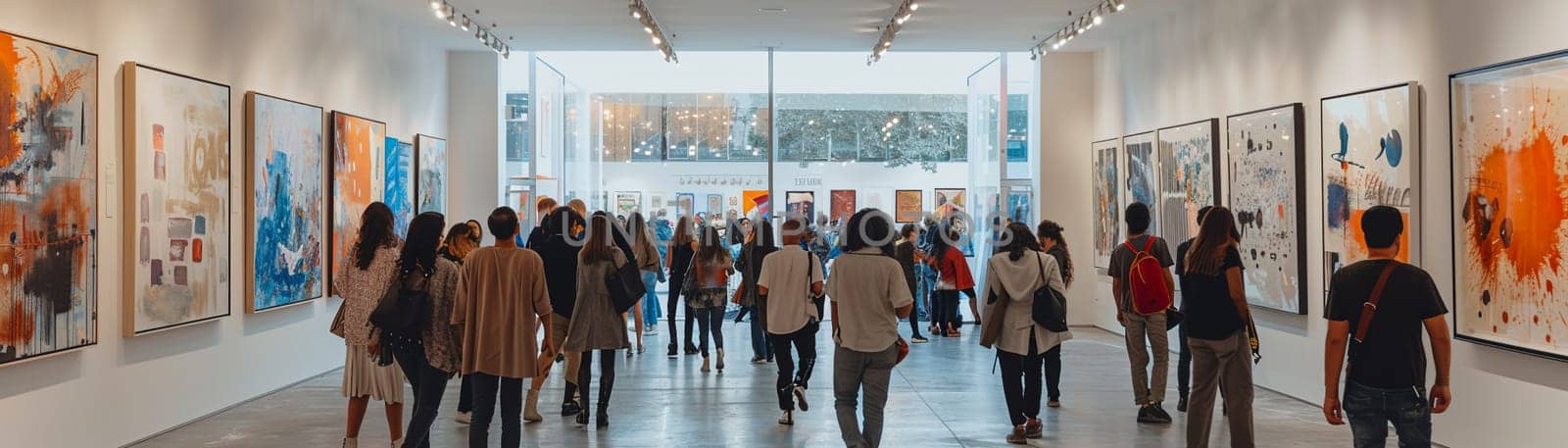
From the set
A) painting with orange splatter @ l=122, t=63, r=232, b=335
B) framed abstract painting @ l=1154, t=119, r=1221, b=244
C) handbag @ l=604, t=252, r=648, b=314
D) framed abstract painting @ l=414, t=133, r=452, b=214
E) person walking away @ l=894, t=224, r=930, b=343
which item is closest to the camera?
painting with orange splatter @ l=122, t=63, r=232, b=335

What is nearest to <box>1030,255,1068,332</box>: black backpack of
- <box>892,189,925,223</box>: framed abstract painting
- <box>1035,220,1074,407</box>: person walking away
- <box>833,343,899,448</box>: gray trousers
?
<box>1035,220,1074,407</box>: person walking away

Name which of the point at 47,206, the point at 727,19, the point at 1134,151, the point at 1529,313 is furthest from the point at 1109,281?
the point at 47,206

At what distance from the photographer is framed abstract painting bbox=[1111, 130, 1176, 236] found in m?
11.7

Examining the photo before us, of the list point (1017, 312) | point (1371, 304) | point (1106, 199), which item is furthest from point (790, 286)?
point (1106, 199)

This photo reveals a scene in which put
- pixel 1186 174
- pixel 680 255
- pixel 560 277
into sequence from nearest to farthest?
pixel 560 277, pixel 680 255, pixel 1186 174

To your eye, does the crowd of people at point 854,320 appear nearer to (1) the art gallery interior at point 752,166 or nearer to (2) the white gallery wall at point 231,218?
(1) the art gallery interior at point 752,166

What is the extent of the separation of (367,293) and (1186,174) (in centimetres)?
790

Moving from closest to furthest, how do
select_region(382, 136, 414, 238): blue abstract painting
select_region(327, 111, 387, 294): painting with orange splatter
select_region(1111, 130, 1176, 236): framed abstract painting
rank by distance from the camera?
select_region(327, 111, 387, 294): painting with orange splatter < select_region(1111, 130, 1176, 236): framed abstract painting < select_region(382, 136, 414, 238): blue abstract painting

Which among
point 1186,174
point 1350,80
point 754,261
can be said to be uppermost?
point 1350,80

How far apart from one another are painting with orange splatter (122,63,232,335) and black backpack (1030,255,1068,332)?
5711 mm

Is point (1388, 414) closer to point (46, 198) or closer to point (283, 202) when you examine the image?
point (46, 198)

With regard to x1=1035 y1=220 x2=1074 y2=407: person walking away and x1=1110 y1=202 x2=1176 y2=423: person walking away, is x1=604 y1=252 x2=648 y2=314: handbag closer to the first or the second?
x1=1035 y1=220 x2=1074 y2=407: person walking away

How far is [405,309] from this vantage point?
559 cm

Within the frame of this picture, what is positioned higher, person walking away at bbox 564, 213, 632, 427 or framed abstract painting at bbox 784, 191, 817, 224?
A: framed abstract painting at bbox 784, 191, 817, 224
